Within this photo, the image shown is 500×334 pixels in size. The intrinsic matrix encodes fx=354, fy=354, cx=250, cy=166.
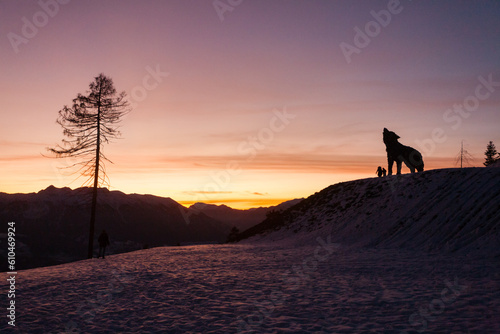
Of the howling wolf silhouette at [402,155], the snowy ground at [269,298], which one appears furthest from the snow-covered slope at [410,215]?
the snowy ground at [269,298]

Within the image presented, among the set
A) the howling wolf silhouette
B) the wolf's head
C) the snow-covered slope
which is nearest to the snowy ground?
the snow-covered slope

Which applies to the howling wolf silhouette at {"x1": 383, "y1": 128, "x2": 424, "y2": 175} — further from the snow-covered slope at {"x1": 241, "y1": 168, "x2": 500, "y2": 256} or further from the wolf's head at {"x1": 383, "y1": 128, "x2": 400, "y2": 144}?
the snow-covered slope at {"x1": 241, "y1": 168, "x2": 500, "y2": 256}

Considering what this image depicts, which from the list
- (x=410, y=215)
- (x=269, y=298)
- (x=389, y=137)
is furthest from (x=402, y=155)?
(x=269, y=298)

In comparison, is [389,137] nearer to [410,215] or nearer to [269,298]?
[410,215]

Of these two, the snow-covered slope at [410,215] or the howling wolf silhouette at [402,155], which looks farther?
the howling wolf silhouette at [402,155]

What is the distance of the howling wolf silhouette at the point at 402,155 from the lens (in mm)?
37375

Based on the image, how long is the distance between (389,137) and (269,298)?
32921 millimetres

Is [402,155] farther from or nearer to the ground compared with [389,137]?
nearer to the ground

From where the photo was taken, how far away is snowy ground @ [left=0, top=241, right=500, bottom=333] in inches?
327

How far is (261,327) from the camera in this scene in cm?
821

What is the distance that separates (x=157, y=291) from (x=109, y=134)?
1871 cm

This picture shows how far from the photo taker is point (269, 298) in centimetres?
1093

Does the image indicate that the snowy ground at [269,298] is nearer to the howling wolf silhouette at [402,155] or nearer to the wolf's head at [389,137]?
the howling wolf silhouette at [402,155]

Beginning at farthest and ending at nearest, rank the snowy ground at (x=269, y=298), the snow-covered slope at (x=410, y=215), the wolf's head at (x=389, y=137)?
the wolf's head at (x=389, y=137)
the snow-covered slope at (x=410, y=215)
the snowy ground at (x=269, y=298)
